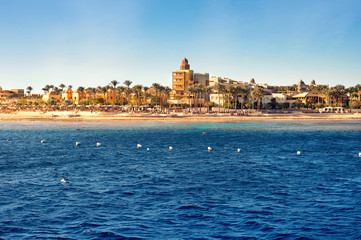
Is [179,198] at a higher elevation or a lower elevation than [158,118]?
lower

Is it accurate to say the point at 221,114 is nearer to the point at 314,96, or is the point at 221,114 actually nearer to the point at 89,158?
the point at 314,96

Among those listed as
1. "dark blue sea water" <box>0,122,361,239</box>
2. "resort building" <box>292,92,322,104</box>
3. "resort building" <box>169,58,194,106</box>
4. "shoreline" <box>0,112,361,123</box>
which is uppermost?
"resort building" <box>169,58,194,106</box>

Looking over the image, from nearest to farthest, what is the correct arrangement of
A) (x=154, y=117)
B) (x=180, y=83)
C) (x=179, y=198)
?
(x=179, y=198), (x=154, y=117), (x=180, y=83)

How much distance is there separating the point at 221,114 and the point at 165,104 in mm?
35625

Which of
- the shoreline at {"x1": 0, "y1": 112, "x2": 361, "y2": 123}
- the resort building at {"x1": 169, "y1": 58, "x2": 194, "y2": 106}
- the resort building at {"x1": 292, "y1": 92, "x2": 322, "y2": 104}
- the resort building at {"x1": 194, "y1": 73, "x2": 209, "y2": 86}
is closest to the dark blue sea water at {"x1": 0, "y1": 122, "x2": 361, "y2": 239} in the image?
the shoreline at {"x1": 0, "y1": 112, "x2": 361, "y2": 123}

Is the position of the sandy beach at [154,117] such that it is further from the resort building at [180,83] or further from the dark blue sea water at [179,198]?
the dark blue sea water at [179,198]

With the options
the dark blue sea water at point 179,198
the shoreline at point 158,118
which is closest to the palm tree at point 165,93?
the shoreline at point 158,118

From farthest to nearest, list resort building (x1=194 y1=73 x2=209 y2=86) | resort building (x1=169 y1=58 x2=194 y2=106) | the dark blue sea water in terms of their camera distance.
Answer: resort building (x1=194 y1=73 x2=209 y2=86), resort building (x1=169 y1=58 x2=194 y2=106), the dark blue sea water

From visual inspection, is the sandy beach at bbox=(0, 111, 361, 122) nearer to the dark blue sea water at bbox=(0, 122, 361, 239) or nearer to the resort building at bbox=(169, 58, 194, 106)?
→ the resort building at bbox=(169, 58, 194, 106)

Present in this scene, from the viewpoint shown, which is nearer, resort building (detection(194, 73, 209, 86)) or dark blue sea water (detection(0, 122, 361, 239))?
dark blue sea water (detection(0, 122, 361, 239))

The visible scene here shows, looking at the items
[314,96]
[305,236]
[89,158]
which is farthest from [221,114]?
[305,236]

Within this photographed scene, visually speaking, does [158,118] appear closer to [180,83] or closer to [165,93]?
[165,93]

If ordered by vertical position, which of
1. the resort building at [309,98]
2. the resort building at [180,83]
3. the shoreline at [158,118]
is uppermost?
the resort building at [180,83]

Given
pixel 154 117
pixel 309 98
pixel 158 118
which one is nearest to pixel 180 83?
pixel 154 117
